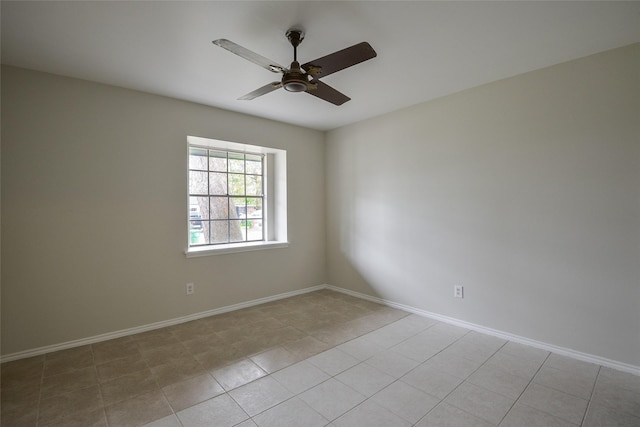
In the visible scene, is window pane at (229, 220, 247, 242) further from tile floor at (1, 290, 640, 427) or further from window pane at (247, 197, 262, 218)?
tile floor at (1, 290, 640, 427)

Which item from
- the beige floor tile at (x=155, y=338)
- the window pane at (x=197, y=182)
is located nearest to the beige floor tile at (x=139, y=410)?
the beige floor tile at (x=155, y=338)

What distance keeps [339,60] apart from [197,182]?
8.50 ft

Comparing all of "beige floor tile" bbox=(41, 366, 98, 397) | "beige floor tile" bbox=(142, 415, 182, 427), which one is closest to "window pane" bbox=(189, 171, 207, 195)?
"beige floor tile" bbox=(41, 366, 98, 397)

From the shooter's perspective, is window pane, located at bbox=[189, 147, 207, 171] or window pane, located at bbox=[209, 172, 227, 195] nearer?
window pane, located at bbox=[189, 147, 207, 171]

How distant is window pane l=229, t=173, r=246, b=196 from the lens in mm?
4078

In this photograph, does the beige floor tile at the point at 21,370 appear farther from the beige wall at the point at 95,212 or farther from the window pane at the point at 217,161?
the window pane at the point at 217,161

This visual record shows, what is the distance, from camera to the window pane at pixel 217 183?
3.88m

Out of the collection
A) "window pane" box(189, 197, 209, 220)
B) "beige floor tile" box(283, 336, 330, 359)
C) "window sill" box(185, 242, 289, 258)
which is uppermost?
"window pane" box(189, 197, 209, 220)

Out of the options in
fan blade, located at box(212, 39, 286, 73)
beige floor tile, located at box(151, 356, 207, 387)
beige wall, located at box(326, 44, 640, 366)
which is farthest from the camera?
beige wall, located at box(326, 44, 640, 366)

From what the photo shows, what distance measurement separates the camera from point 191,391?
81.3 inches

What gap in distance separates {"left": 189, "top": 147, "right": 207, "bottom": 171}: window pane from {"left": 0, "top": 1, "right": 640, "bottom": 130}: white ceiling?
3.04ft

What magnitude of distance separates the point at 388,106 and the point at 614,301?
2.80 m

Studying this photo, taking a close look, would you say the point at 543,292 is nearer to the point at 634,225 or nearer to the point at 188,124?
the point at 634,225

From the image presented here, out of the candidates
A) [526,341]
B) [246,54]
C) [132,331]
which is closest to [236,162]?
[132,331]
